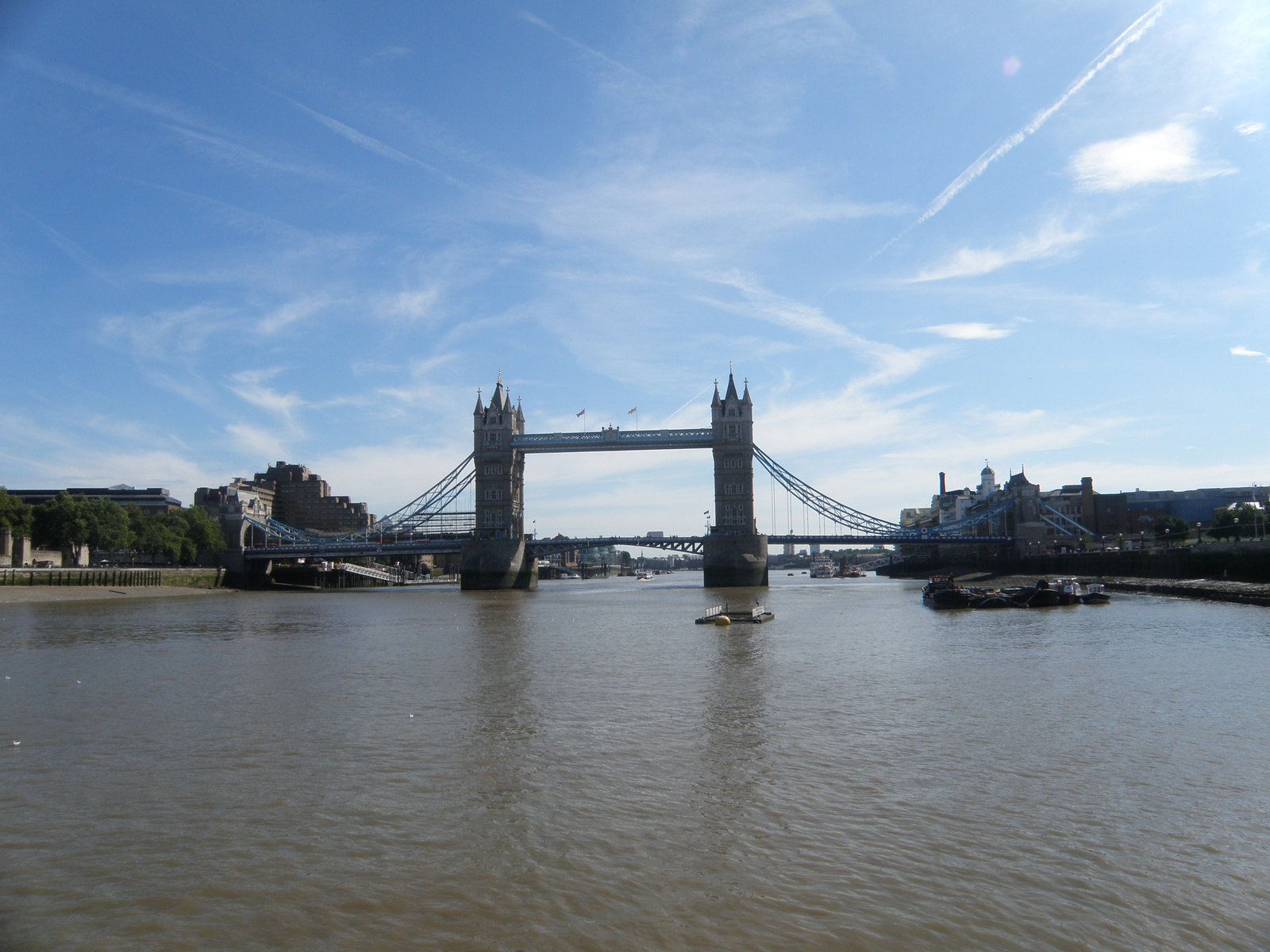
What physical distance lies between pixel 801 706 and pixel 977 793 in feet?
21.1

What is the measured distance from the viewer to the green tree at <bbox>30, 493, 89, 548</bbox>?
7462 centimetres

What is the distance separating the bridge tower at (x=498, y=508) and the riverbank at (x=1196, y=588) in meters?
45.5

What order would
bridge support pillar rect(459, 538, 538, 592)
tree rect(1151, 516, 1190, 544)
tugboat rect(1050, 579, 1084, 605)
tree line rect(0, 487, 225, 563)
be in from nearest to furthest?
tugboat rect(1050, 579, 1084, 605), tree line rect(0, 487, 225, 563), bridge support pillar rect(459, 538, 538, 592), tree rect(1151, 516, 1190, 544)

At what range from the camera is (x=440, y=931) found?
23.4 ft

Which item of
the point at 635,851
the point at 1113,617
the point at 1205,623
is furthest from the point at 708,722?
the point at 1113,617

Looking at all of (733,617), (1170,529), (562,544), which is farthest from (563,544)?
(1170,529)

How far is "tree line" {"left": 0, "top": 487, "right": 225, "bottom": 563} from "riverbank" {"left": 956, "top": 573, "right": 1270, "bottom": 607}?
77.9 m

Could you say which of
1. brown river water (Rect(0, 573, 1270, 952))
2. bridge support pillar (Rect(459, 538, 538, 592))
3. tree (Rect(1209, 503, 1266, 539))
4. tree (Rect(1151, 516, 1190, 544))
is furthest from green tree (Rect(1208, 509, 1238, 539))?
bridge support pillar (Rect(459, 538, 538, 592))

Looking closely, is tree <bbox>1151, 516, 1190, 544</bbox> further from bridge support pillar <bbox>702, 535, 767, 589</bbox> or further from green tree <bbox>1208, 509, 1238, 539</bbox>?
bridge support pillar <bbox>702, 535, 767, 589</bbox>

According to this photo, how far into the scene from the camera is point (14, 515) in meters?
71.1

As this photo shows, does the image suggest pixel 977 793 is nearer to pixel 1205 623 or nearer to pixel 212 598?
pixel 1205 623

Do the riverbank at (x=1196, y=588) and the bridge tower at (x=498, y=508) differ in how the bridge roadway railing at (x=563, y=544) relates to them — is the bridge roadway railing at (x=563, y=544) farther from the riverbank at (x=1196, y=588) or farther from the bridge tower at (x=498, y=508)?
the riverbank at (x=1196, y=588)

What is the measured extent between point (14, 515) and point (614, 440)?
174 ft

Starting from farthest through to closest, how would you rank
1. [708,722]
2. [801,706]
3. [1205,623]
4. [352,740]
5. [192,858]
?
1. [1205,623]
2. [801,706]
3. [708,722]
4. [352,740]
5. [192,858]
